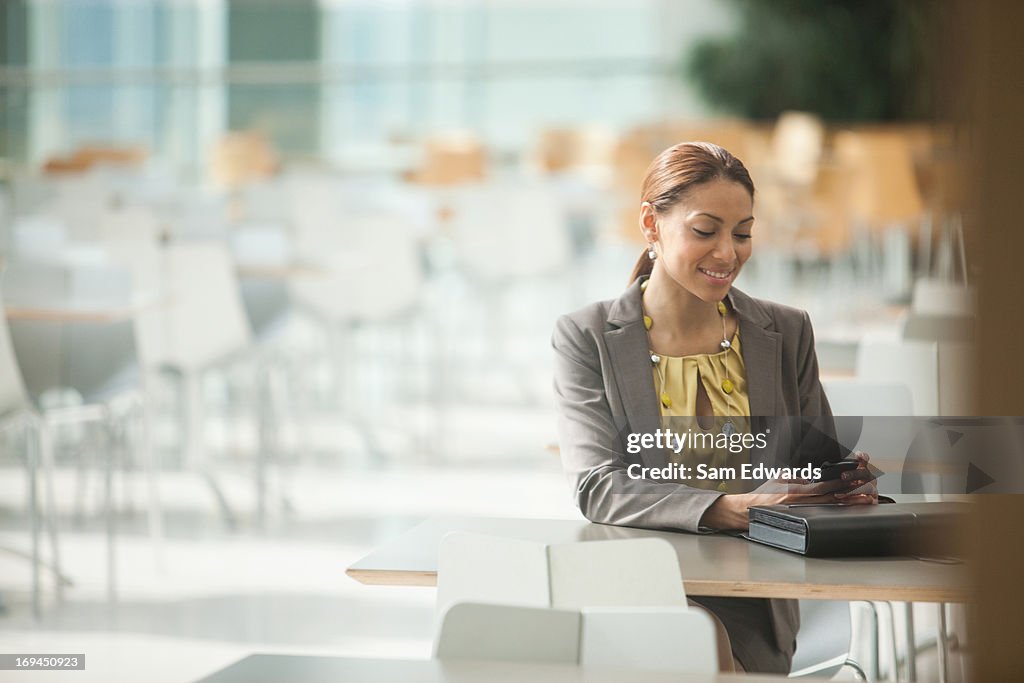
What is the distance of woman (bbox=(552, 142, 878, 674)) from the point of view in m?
2.26

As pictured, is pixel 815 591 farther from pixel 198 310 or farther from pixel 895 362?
pixel 198 310

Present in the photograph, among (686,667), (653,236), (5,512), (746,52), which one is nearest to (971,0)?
(686,667)

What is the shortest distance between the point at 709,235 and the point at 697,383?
26cm

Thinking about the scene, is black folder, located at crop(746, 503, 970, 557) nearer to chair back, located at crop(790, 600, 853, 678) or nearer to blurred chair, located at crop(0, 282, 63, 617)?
chair back, located at crop(790, 600, 853, 678)

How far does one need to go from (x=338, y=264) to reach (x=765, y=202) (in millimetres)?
2866

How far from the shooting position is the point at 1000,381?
846mm

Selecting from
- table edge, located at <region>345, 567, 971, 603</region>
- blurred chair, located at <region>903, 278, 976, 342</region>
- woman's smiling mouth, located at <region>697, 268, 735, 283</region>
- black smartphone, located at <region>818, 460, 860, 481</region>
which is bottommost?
table edge, located at <region>345, 567, 971, 603</region>

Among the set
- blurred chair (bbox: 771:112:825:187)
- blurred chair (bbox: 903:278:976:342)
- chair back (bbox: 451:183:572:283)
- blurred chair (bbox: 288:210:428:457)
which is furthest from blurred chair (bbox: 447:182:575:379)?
blurred chair (bbox: 903:278:976:342)

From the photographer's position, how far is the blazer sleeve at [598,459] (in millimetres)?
2234

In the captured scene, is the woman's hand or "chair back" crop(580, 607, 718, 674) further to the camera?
the woman's hand

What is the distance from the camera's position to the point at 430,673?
5.07 feet

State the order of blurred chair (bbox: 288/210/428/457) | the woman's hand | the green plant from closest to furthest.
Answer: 1. the woman's hand
2. blurred chair (bbox: 288/210/428/457)
3. the green plant

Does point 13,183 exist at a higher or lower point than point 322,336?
higher

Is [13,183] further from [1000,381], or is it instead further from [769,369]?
[1000,381]
